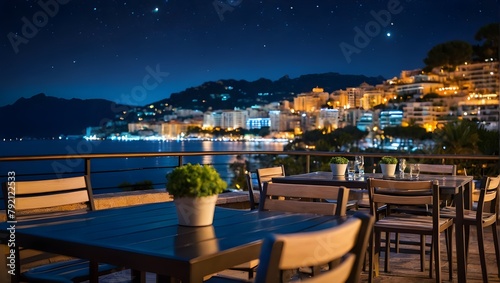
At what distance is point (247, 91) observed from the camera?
88.5 ft

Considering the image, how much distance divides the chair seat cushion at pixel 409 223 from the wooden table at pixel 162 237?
1.41 meters

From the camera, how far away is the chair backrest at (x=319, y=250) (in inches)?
57.2

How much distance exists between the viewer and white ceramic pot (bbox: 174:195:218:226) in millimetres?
2312

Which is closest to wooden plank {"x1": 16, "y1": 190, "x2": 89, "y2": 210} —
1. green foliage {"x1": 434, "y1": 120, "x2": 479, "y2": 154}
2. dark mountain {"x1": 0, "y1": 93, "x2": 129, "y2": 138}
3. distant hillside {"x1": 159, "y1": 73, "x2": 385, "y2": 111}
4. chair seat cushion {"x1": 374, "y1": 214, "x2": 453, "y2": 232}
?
chair seat cushion {"x1": 374, "y1": 214, "x2": 453, "y2": 232}

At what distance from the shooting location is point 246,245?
1.97 m

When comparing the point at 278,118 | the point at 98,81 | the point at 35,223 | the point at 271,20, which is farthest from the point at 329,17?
the point at 35,223

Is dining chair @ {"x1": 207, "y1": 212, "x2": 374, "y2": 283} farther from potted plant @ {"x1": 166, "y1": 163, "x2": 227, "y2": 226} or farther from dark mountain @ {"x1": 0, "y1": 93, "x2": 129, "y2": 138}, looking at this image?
dark mountain @ {"x1": 0, "y1": 93, "x2": 129, "y2": 138}

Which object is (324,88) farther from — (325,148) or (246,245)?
(246,245)

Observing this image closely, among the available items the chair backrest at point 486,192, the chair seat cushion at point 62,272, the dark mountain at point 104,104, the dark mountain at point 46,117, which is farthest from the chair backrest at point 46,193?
the dark mountain at point 46,117

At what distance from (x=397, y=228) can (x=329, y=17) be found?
2350cm

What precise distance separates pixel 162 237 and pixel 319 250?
746mm

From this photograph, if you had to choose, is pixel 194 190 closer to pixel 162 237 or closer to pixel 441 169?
pixel 162 237

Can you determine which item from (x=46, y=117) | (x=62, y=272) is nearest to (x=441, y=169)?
(x=62, y=272)

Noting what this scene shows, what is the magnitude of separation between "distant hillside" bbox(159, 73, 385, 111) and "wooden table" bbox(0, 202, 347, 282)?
16.8 metres
